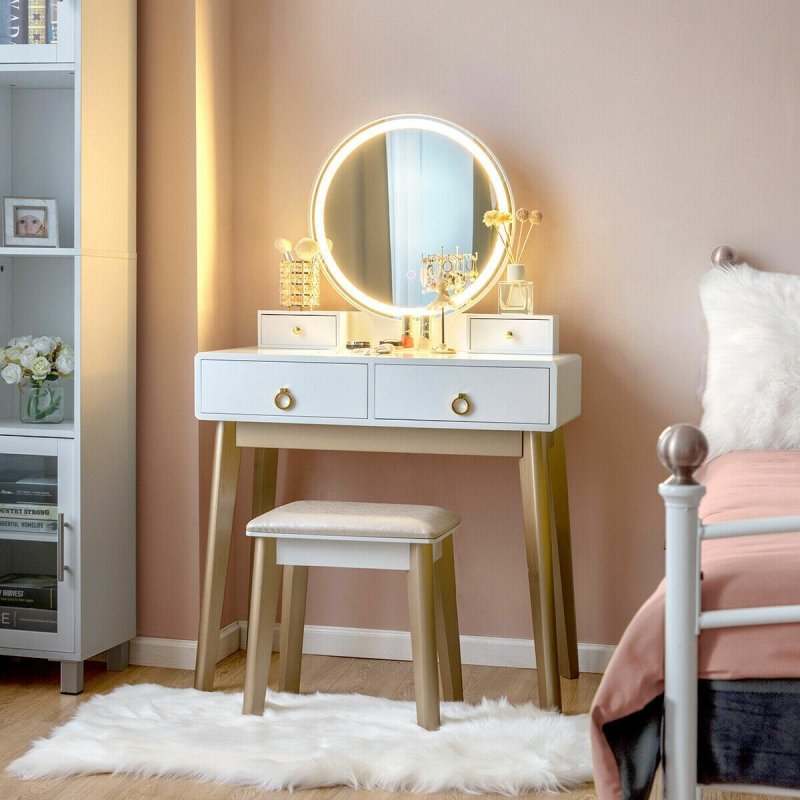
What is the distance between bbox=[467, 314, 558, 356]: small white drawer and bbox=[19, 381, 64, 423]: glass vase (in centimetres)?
111

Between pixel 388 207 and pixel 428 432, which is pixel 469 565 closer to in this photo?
pixel 428 432

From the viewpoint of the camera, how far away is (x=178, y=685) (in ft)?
9.57

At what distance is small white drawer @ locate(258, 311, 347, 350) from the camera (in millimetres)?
3012

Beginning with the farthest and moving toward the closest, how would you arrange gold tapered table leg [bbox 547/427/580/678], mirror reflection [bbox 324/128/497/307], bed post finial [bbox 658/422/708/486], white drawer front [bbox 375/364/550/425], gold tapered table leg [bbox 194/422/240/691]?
1. mirror reflection [bbox 324/128/497/307]
2. gold tapered table leg [bbox 547/427/580/678]
3. gold tapered table leg [bbox 194/422/240/691]
4. white drawer front [bbox 375/364/550/425]
5. bed post finial [bbox 658/422/708/486]

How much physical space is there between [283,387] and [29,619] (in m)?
0.90

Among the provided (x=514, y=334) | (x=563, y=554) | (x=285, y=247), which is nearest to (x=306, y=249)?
(x=285, y=247)

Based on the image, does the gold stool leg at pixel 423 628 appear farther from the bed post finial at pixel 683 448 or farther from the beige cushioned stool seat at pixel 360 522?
the bed post finial at pixel 683 448

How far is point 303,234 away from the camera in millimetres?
3182

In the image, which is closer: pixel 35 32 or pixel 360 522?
pixel 360 522

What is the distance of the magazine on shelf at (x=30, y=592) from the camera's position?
2.88 metres

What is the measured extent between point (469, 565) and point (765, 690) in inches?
66.1

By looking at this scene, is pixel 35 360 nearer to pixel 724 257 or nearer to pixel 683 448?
pixel 724 257

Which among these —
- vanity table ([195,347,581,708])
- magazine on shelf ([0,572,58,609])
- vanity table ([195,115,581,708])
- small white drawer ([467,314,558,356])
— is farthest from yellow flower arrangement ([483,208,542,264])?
magazine on shelf ([0,572,58,609])

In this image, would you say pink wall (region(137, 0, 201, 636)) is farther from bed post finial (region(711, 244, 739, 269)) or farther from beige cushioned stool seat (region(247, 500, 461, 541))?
bed post finial (region(711, 244, 739, 269))
